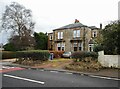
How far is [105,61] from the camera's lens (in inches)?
694

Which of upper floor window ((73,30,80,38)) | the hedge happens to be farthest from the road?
upper floor window ((73,30,80,38))

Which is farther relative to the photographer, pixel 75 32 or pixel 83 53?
pixel 75 32

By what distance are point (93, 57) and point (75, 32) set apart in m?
24.7

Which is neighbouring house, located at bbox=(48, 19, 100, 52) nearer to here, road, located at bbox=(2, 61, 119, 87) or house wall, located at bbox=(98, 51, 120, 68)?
house wall, located at bbox=(98, 51, 120, 68)

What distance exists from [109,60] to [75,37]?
26291 mm

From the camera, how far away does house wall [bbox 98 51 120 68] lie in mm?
16841

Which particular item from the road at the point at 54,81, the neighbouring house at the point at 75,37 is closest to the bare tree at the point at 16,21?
the neighbouring house at the point at 75,37

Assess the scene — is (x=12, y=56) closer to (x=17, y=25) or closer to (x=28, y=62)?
(x=17, y=25)

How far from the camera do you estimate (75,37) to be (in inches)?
1710

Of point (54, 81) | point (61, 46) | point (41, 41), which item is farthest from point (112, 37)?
point (41, 41)

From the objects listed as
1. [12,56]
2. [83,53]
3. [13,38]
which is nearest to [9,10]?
[13,38]

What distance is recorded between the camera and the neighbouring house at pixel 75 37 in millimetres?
42375

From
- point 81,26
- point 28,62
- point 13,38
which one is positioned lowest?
point 28,62

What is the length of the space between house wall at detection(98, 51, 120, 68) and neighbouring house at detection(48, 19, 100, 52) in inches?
908
